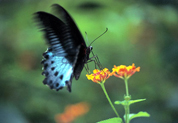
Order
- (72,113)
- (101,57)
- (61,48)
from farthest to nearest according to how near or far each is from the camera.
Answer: (101,57), (72,113), (61,48)

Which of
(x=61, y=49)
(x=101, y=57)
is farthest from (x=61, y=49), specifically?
(x=101, y=57)

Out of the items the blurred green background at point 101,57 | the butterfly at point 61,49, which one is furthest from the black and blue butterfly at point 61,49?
the blurred green background at point 101,57

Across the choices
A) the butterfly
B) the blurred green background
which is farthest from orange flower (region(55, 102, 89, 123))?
the butterfly

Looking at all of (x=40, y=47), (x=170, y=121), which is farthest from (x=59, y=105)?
(x=170, y=121)

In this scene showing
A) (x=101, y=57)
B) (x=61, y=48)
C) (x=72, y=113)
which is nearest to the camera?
(x=61, y=48)

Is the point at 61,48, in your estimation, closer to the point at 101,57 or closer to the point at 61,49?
the point at 61,49

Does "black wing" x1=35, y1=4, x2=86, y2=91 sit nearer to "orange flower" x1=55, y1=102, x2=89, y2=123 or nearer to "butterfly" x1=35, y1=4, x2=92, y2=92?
"butterfly" x1=35, y1=4, x2=92, y2=92

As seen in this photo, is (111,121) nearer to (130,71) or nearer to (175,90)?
(130,71)
